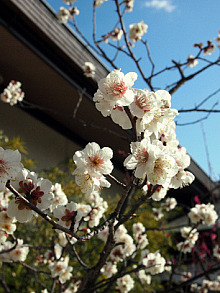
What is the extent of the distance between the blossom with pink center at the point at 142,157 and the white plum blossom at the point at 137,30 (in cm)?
233

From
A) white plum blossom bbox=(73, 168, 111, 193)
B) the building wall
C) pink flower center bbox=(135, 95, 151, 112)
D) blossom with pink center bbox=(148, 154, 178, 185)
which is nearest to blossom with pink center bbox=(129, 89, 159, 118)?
pink flower center bbox=(135, 95, 151, 112)

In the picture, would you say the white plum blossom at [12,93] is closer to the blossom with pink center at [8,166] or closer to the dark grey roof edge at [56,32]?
the dark grey roof edge at [56,32]

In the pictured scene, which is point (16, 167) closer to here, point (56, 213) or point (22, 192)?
point (22, 192)

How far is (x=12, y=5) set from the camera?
2414mm

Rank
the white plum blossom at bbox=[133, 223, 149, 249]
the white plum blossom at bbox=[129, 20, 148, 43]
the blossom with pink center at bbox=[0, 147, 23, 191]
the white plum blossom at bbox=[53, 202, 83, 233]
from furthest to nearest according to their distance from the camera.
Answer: the white plum blossom at bbox=[129, 20, 148, 43] < the white plum blossom at bbox=[133, 223, 149, 249] < the white plum blossom at bbox=[53, 202, 83, 233] < the blossom with pink center at bbox=[0, 147, 23, 191]

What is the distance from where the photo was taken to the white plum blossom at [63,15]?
278 cm

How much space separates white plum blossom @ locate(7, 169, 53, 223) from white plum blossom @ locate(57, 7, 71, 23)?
2.51m

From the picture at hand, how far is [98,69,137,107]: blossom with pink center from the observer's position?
0.70m

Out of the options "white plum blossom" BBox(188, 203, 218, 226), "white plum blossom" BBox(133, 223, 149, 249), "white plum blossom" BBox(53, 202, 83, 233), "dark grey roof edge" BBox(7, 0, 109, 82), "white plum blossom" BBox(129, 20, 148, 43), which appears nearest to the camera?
"white plum blossom" BBox(53, 202, 83, 233)

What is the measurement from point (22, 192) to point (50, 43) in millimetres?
2441

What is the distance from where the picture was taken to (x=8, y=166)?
0.64 metres

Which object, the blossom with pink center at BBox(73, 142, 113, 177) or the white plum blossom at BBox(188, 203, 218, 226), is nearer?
the blossom with pink center at BBox(73, 142, 113, 177)

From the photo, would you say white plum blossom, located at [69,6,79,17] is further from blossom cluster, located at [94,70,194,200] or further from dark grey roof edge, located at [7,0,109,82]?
blossom cluster, located at [94,70,194,200]

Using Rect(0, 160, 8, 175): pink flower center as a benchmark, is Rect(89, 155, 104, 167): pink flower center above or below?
above
